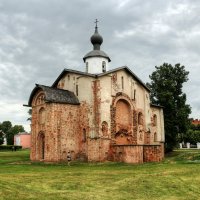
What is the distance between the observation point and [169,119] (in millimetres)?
41844

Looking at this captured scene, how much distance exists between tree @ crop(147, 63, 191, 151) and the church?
27.0ft

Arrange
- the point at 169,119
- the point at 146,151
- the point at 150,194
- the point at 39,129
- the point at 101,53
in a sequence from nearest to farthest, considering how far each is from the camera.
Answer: the point at 150,194
the point at 146,151
the point at 39,129
the point at 101,53
the point at 169,119

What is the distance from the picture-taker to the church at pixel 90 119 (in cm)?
2891

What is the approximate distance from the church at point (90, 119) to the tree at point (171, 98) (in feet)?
27.0

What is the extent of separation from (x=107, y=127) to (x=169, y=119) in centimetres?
1428

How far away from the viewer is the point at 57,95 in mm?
29938

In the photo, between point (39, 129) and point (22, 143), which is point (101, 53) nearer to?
point (39, 129)

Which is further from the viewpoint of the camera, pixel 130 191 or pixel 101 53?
pixel 101 53

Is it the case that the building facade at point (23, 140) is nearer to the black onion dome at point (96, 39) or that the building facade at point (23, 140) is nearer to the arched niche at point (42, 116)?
the black onion dome at point (96, 39)

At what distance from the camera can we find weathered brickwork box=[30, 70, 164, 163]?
28891 millimetres

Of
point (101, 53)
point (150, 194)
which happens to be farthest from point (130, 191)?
point (101, 53)

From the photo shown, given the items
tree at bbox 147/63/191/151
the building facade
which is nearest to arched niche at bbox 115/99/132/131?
tree at bbox 147/63/191/151

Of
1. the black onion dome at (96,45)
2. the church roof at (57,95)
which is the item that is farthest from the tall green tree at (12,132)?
the church roof at (57,95)

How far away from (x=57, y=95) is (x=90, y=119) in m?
3.76
